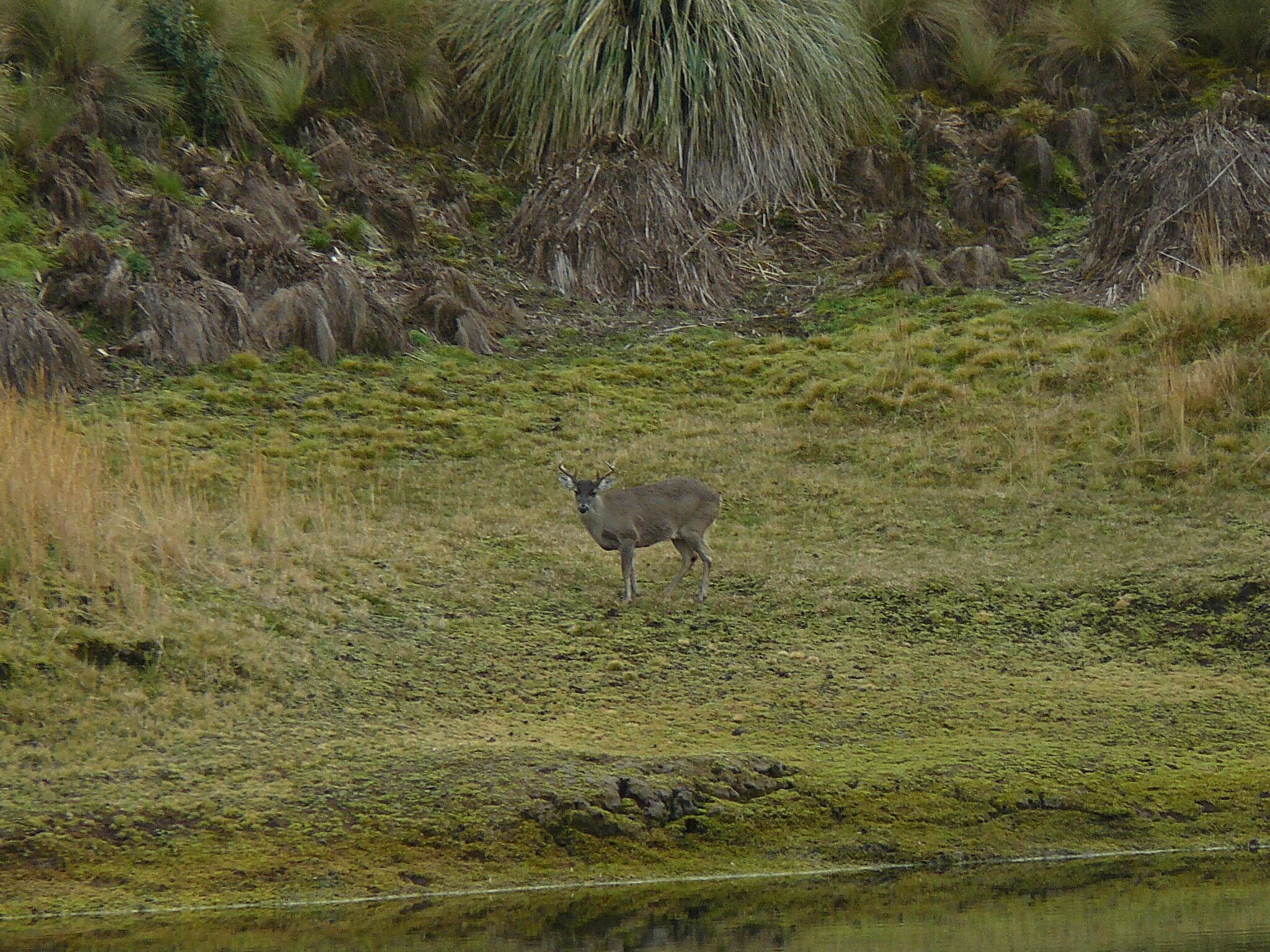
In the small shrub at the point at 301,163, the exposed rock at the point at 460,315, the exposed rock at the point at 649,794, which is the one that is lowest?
the exposed rock at the point at 649,794

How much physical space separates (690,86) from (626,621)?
1041 centimetres

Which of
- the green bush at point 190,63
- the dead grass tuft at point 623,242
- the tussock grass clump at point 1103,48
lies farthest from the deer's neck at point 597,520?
the tussock grass clump at point 1103,48

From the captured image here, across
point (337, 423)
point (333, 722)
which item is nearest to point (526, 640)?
point (333, 722)

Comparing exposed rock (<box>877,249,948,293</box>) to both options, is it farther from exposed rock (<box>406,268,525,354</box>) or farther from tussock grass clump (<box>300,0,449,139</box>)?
tussock grass clump (<box>300,0,449,139</box>)

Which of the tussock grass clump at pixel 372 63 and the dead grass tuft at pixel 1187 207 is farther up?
the tussock grass clump at pixel 372 63

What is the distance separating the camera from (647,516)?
40.7 feet

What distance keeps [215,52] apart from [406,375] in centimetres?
524

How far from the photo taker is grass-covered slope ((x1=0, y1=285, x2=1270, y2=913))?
8367 millimetres

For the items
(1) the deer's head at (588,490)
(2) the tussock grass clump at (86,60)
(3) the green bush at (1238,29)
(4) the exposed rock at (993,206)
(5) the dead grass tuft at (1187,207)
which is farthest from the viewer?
(3) the green bush at (1238,29)

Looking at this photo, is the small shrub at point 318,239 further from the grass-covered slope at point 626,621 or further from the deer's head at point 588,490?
the deer's head at point 588,490

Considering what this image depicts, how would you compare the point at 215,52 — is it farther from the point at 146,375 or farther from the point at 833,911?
the point at 833,911

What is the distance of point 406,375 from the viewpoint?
17109mm

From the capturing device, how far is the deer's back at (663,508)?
12398 mm

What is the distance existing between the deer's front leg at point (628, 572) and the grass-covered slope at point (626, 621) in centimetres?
19
